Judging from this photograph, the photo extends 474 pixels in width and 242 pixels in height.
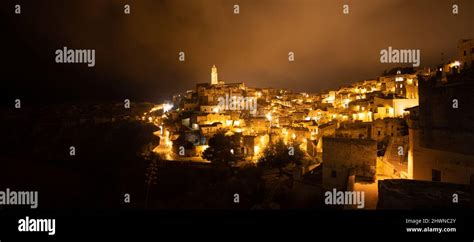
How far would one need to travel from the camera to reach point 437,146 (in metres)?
8.98

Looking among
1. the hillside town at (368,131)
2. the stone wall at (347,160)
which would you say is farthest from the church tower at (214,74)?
the stone wall at (347,160)

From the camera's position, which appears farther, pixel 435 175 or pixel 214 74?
pixel 214 74

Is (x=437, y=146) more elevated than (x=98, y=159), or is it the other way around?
(x=437, y=146)

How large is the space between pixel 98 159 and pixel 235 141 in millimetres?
16693

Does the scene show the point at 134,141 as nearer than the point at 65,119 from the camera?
Yes

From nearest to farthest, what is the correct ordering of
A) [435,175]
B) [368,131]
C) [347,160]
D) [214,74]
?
[435,175], [347,160], [368,131], [214,74]

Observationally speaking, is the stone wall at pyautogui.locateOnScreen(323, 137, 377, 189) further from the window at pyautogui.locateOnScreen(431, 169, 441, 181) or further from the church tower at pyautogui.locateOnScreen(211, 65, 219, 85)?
the church tower at pyautogui.locateOnScreen(211, 65, 219, 85)

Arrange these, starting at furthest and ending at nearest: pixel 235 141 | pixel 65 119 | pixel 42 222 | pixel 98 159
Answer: pixel 65 119 < pixel 98 159 < pixel 235 141 < pixel 42 222

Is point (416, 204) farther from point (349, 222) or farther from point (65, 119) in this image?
point (65, 119)

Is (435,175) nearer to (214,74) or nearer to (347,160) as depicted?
(347,160)

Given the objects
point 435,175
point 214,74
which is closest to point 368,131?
point 435,175

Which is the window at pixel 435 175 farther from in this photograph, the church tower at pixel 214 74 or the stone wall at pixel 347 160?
the church tower at pixel 214 74

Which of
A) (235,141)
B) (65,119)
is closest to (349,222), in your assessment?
(235,141)

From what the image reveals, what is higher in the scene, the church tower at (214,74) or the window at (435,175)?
the church tower at (214,74)
